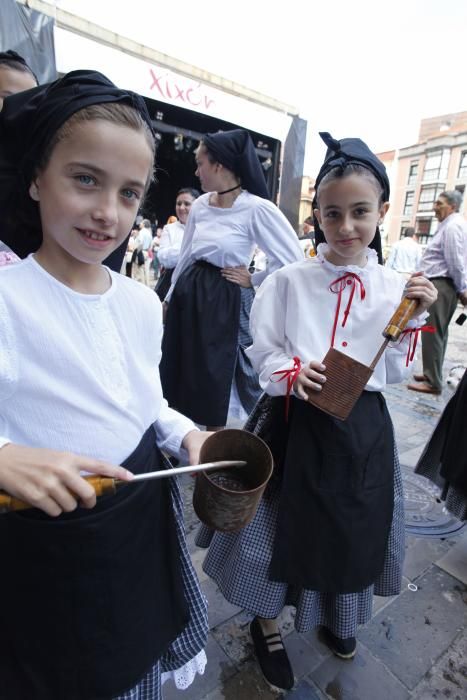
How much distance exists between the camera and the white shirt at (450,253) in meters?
4.28

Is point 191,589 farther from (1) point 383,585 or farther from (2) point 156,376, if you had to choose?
(1) point 383,585

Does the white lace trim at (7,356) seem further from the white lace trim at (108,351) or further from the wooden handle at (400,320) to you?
the wooden handle at (400,320)

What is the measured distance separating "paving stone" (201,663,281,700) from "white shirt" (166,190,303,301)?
81.1 inches

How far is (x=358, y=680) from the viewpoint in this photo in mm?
1501

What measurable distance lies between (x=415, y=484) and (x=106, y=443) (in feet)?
8.31

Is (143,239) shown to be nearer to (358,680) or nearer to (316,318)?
(316,318)

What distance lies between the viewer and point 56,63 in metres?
5.00

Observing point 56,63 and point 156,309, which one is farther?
point 56,63

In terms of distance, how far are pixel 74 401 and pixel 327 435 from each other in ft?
2.72

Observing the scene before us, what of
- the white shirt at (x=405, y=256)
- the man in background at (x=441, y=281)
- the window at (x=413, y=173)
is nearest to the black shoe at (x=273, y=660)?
the man in background at (x=441, y=281)

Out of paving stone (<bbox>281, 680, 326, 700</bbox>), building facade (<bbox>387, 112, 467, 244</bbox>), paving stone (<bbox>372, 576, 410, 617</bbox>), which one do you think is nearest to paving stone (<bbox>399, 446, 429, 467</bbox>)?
paving stone (<bbox>372, 576, 410, 617</bbox>)

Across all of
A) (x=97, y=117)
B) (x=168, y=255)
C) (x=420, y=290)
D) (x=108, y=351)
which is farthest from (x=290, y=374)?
(x=168, y=255)

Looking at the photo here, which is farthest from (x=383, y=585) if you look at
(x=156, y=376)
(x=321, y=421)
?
(x=156, y=376)

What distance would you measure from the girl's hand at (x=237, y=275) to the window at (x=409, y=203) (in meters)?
37.5
